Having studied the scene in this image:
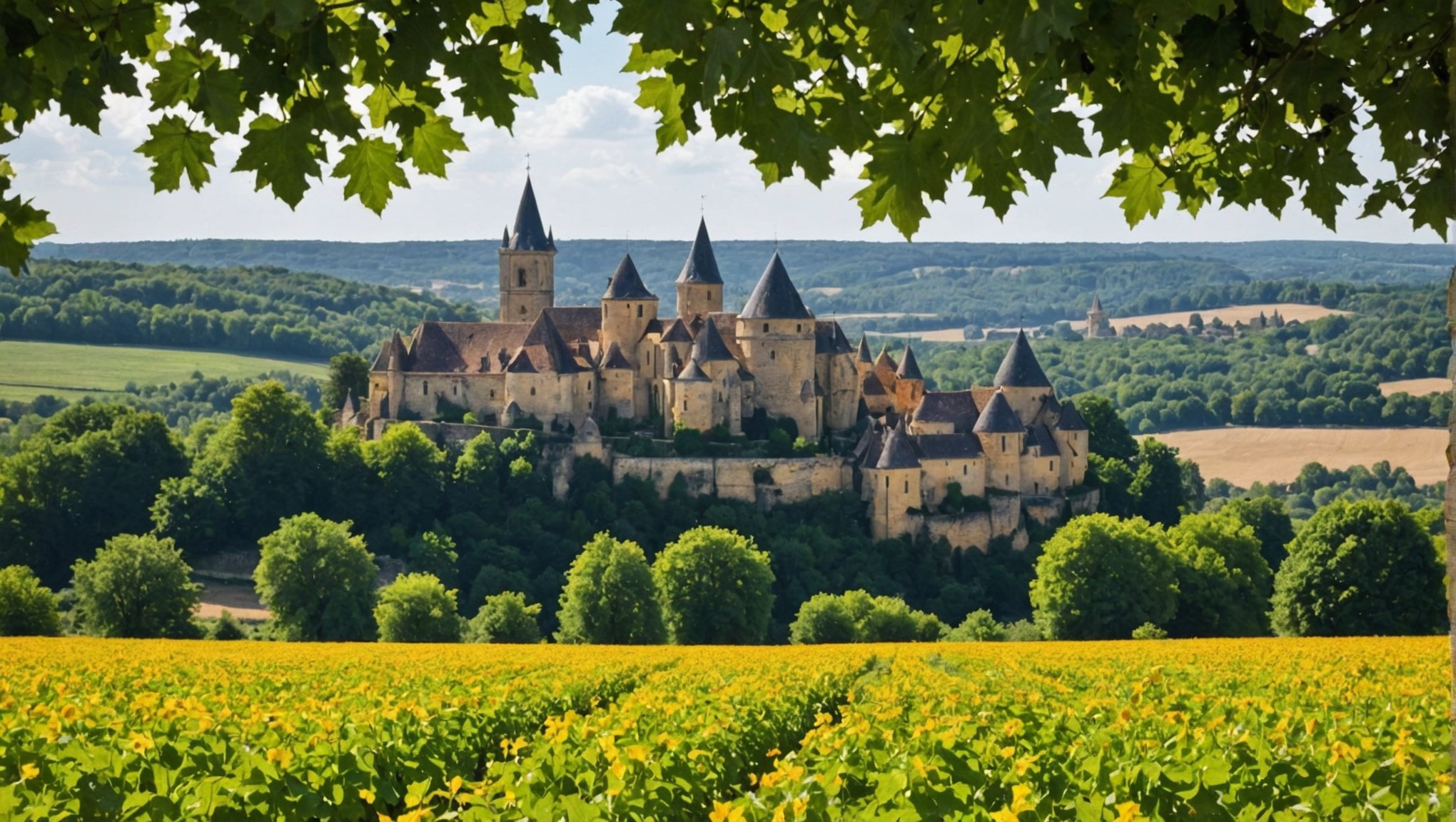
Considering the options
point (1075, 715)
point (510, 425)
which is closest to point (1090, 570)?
point (510, 425)

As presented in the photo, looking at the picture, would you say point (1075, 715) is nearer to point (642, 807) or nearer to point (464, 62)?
point (642, 807)

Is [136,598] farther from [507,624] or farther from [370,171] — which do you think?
[370,171]

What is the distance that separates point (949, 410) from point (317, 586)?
955 inches

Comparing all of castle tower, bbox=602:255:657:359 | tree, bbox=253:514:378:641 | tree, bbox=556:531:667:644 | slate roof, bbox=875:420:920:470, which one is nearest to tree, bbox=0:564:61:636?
tree, bbox=253:514:378:641

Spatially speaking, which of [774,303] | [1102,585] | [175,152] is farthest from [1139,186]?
[774,303]

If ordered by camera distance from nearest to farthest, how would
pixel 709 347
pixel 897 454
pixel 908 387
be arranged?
A: pixel 897 454
pixel 709 347
pixel 908 387

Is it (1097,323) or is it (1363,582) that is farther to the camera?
(1097,323)

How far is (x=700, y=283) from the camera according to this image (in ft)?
225

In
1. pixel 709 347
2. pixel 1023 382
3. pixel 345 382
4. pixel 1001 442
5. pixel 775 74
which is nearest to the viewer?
pixel 775 74

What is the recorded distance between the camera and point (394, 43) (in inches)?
209

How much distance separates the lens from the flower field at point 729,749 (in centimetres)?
724

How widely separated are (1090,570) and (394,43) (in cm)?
4494

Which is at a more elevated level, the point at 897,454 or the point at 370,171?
the point at 370,171

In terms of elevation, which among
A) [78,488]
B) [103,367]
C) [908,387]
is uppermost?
[103,367]
